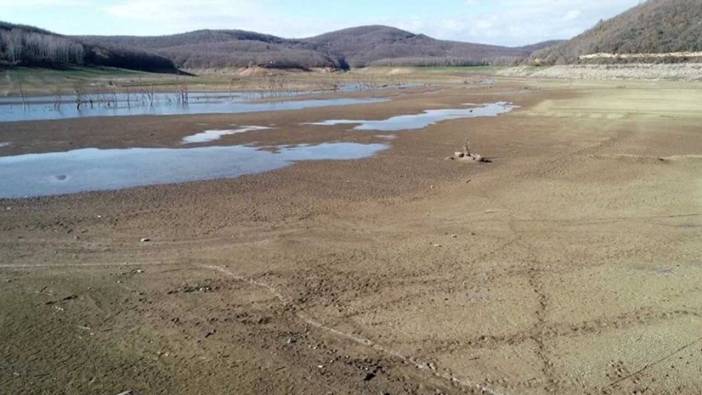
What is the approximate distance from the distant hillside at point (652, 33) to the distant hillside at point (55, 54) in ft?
265

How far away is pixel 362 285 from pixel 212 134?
725 inches

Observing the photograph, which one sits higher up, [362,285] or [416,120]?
[416,120]

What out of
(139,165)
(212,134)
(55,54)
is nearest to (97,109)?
(212,134)

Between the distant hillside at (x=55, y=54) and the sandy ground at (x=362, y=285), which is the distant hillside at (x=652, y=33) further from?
the distant hillside at (x=55, y=54)

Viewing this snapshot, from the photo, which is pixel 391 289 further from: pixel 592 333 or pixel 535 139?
pixel 535 139

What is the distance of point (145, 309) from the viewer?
6703 mm

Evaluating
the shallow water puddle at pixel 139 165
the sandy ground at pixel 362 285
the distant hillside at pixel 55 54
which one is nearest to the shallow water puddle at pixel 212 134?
the shallow water puddle at pixel 139 165

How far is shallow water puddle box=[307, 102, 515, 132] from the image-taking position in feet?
86.5

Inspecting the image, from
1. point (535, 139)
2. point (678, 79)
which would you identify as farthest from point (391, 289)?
point (678, 79)

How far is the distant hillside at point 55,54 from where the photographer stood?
78.1 metres

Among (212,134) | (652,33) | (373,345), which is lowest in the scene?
(373,345)

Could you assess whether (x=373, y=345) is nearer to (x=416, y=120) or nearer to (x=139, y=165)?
(x=139, y=165)

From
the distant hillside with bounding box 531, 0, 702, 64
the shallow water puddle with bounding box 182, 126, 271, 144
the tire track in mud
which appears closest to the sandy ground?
the tire track in mud

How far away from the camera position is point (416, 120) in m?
29.6
